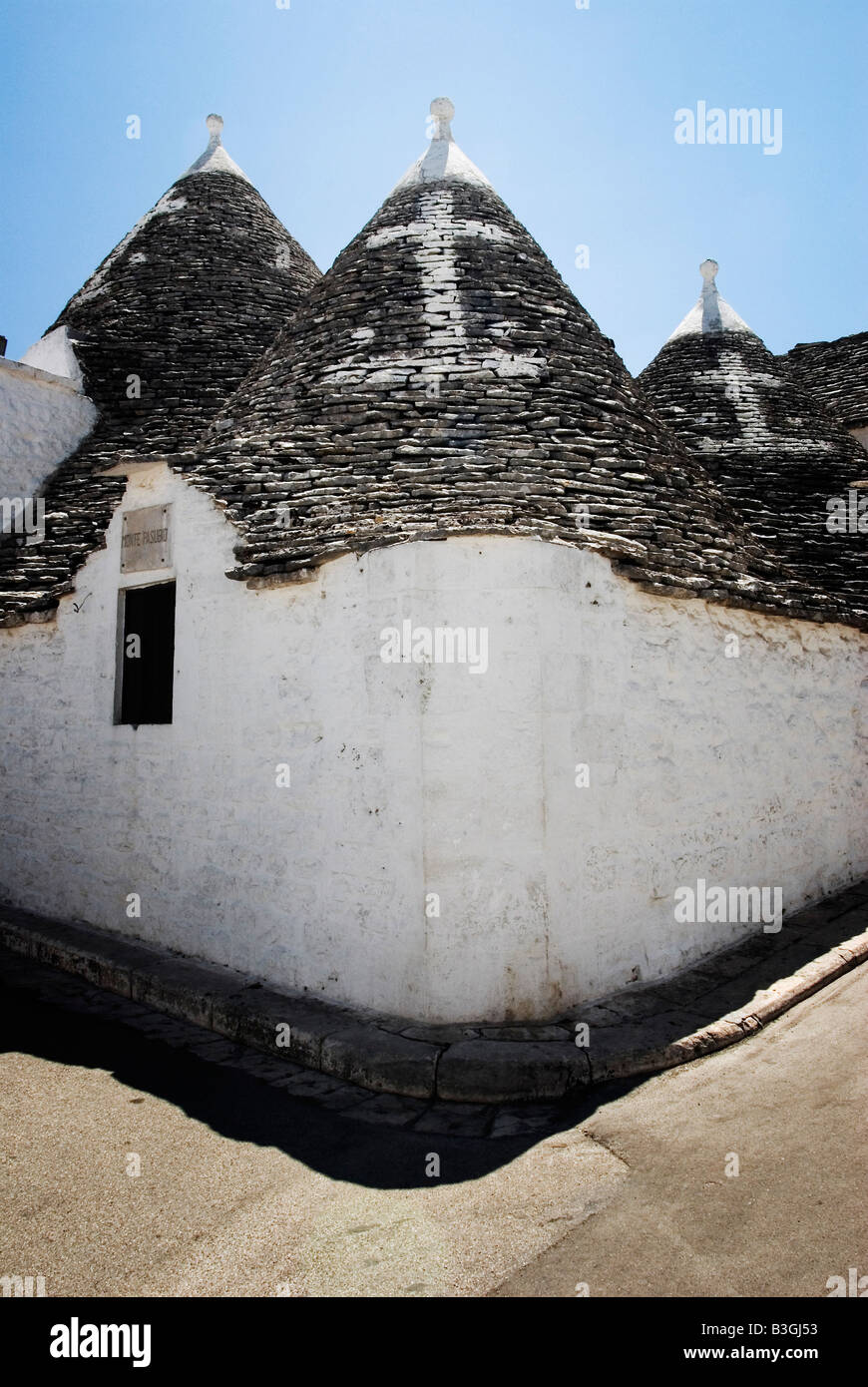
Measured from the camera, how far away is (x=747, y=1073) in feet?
14.6

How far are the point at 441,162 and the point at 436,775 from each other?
7.94 metres

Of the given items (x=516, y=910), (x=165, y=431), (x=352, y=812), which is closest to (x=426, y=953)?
(x=516, y=910)

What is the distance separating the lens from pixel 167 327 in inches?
434

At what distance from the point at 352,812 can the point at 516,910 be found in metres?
1.14

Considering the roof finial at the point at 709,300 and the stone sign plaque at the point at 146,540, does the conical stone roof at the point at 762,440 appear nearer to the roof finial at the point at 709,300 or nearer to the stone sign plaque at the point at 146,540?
the roof finial at the point at 709,300

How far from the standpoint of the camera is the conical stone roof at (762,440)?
360 inches

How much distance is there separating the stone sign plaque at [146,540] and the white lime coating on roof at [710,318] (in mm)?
9362

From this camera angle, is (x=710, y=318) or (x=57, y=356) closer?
(x=57, y=356)

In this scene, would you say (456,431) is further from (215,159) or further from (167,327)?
(215,159)

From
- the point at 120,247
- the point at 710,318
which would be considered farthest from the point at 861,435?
the point at 120,247

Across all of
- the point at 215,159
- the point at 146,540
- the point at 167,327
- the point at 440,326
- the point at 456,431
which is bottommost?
the point at 146,540

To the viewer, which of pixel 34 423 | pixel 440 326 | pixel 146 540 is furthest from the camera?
pixel 34 423

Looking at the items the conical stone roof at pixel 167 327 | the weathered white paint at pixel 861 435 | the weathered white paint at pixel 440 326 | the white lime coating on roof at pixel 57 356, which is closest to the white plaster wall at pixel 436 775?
the weathered white paint at pixel 440 326

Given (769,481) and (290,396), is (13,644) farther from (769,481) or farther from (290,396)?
(769,481)
